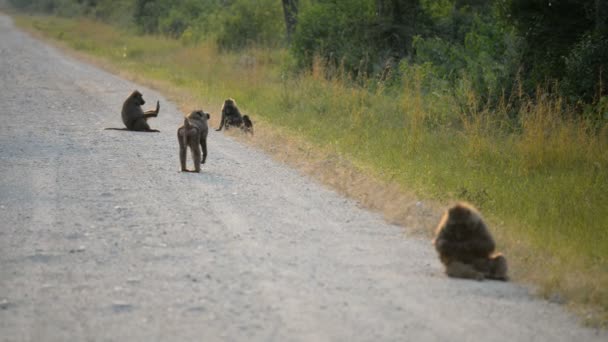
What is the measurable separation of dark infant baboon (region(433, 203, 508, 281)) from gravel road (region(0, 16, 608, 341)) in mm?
135

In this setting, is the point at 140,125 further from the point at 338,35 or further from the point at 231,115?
the point at 338,35

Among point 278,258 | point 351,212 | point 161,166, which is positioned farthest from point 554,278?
point 161,166

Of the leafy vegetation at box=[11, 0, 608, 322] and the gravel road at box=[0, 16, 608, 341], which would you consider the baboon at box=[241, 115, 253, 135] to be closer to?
the leafy vegetation at box=[11, 0, 608, 322]

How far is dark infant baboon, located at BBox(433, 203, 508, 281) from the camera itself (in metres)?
6.50

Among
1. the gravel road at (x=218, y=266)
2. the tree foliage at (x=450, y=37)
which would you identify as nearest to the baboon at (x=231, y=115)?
the gravel road at (x=218, y=266)

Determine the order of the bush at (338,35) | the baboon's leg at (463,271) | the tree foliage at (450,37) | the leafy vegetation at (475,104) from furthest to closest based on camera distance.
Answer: the bush at (338,35) → the tree foliage at (450,37) → the leafy vegetation at (475,104) → the baboon's leg at (463,271)

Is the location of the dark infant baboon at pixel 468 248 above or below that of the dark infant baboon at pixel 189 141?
above

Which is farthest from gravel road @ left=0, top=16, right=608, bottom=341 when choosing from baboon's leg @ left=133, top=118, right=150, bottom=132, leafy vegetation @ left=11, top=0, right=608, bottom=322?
baboon's leg @ left=133, top=118, right=150, bottom=132

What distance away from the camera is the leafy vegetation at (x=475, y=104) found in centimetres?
894

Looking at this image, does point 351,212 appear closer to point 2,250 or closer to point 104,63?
point 2,250

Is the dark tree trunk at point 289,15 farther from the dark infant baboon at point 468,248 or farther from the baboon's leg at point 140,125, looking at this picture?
the dark infant baboon at point 468,248

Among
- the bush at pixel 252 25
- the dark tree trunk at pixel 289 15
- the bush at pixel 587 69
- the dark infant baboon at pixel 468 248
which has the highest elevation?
the bush at pixel 587 69

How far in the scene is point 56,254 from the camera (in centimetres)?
707

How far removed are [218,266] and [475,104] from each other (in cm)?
753
